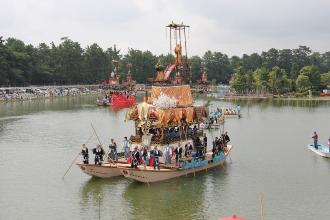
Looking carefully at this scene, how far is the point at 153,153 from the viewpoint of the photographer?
94.1ft

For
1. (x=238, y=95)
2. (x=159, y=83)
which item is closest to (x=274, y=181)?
(x=159, y=83)

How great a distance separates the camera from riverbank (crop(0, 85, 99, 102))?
107 m

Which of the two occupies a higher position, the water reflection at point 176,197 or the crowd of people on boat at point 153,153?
the crowd of people on boat at point 153,153

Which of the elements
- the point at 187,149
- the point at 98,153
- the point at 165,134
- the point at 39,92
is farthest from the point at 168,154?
the point at 39,92

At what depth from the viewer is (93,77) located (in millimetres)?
154500

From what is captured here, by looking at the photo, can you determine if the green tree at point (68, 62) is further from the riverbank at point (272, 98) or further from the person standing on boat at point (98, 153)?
the person standing on boat at point (98, 153)

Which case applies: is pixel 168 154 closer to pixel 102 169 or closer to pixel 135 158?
pixel 135 158

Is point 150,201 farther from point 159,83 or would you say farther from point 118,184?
point 159,83

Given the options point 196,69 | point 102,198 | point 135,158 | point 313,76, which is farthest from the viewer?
point 196,69

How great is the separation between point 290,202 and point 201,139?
10.8 metres

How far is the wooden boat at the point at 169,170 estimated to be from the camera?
27.7 meters

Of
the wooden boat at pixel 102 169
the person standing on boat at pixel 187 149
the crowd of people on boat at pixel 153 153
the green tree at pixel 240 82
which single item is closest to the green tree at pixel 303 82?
the green tree at pixel 240 82

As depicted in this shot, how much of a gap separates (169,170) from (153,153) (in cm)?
133

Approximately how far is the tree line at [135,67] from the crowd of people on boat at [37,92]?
16.7 ft
